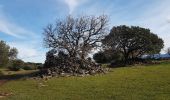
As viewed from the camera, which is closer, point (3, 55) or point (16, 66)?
point (3, 55)

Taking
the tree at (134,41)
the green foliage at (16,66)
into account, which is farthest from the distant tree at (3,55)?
the tree at (134,41)

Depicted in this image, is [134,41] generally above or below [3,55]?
above

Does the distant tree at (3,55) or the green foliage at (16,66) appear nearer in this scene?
the distant tree at (3,55)

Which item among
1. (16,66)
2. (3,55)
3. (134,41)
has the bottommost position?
(16,66)

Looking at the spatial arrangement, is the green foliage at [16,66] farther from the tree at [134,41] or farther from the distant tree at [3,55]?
the tree at [134,41]

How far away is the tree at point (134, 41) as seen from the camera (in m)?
77.3

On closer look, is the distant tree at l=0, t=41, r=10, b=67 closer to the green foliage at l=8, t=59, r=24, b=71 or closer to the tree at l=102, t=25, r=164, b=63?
the green foliage at l=8, t=59, r=24, b=71

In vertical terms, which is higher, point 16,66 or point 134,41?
point 134,41

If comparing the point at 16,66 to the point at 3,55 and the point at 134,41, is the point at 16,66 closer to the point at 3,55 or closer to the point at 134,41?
the point at 3,55

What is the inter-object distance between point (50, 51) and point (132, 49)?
98.4 feet

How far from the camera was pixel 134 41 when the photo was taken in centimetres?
7856

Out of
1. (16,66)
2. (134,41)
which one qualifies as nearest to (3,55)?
(16,66)

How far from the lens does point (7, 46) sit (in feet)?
254

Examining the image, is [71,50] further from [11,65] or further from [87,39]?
[11,65]
